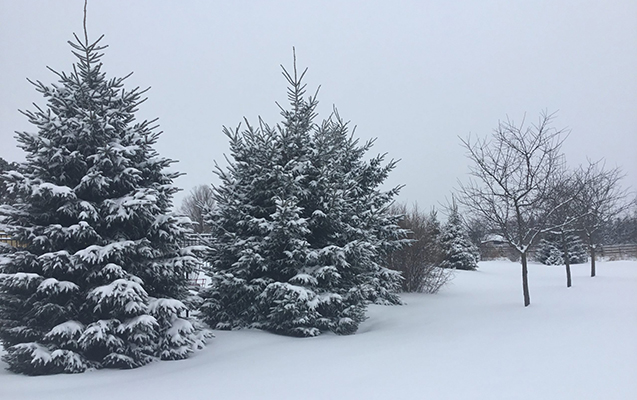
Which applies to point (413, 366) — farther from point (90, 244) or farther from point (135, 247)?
point (90, 244)

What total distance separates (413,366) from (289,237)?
3.95 m

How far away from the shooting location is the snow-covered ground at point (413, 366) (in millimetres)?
4945

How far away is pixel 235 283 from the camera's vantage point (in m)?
9.12

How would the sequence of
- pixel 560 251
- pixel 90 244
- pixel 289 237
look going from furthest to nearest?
pixel 560 251
pixel 289 237
pixel 90 244

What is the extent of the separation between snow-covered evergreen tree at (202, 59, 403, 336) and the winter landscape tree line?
0.03 metres

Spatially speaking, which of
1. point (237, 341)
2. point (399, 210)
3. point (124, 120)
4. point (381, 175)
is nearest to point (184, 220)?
point (124, 120)

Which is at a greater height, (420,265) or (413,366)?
(420,265)

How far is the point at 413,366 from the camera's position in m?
5.88

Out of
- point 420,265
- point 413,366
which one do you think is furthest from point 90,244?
point 420,265

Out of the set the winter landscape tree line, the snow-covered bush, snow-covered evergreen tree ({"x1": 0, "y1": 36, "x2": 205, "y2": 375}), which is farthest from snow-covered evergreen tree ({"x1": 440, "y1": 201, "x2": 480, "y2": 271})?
snow-covered evergreen tree ({"x1": 0, "y1": 36, "x2": 205, "y2": 375})

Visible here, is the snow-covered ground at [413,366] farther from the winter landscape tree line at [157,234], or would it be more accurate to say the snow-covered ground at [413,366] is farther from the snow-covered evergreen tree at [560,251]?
the snow-covered evergreen tree at [560,251]

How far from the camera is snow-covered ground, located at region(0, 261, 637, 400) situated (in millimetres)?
4945

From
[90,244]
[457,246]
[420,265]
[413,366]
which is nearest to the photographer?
[413,366]

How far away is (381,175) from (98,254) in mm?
8776
